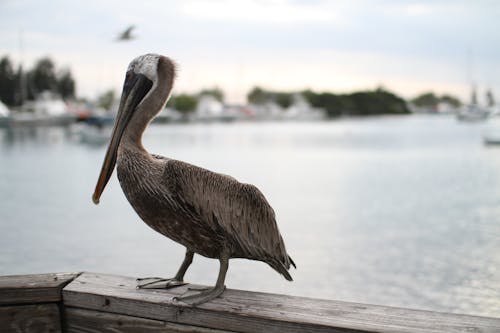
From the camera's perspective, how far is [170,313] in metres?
1.77

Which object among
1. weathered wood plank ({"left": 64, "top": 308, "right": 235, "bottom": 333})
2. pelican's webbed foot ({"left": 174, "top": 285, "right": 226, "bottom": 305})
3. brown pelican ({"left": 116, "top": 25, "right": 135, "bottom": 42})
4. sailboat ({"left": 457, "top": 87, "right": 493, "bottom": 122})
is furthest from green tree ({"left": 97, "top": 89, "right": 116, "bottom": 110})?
pelican's webbed foot ({"left": 174, "top": 285, "right": 226, "bottom": 305})

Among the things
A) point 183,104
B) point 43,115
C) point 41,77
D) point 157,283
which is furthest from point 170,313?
point 183,104

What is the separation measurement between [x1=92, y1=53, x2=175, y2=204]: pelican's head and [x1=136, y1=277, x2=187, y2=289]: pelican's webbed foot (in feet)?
1.31

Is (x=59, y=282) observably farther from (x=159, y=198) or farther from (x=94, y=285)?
(x=159, y=198)

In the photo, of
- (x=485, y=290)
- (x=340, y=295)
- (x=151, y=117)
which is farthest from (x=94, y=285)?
(x=485, y=290)

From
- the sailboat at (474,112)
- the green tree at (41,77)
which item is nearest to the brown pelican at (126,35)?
the green tree at (41,77)

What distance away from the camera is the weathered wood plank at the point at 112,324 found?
1761 mm

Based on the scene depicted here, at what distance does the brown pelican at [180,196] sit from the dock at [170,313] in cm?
8

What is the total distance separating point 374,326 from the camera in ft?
5.03

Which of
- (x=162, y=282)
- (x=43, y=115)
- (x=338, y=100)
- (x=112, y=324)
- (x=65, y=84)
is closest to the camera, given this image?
(x=112, y=324)

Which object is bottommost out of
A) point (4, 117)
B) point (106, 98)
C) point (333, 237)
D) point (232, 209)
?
point (333, 237)

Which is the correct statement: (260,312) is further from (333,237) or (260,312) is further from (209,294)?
(333,237)

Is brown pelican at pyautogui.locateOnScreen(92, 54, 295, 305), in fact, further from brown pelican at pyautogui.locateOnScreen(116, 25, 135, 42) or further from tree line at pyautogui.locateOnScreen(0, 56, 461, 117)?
tree line at pyautogui.locateOnScreen(0, 56, 461, 117)

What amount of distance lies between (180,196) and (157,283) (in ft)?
1.21
